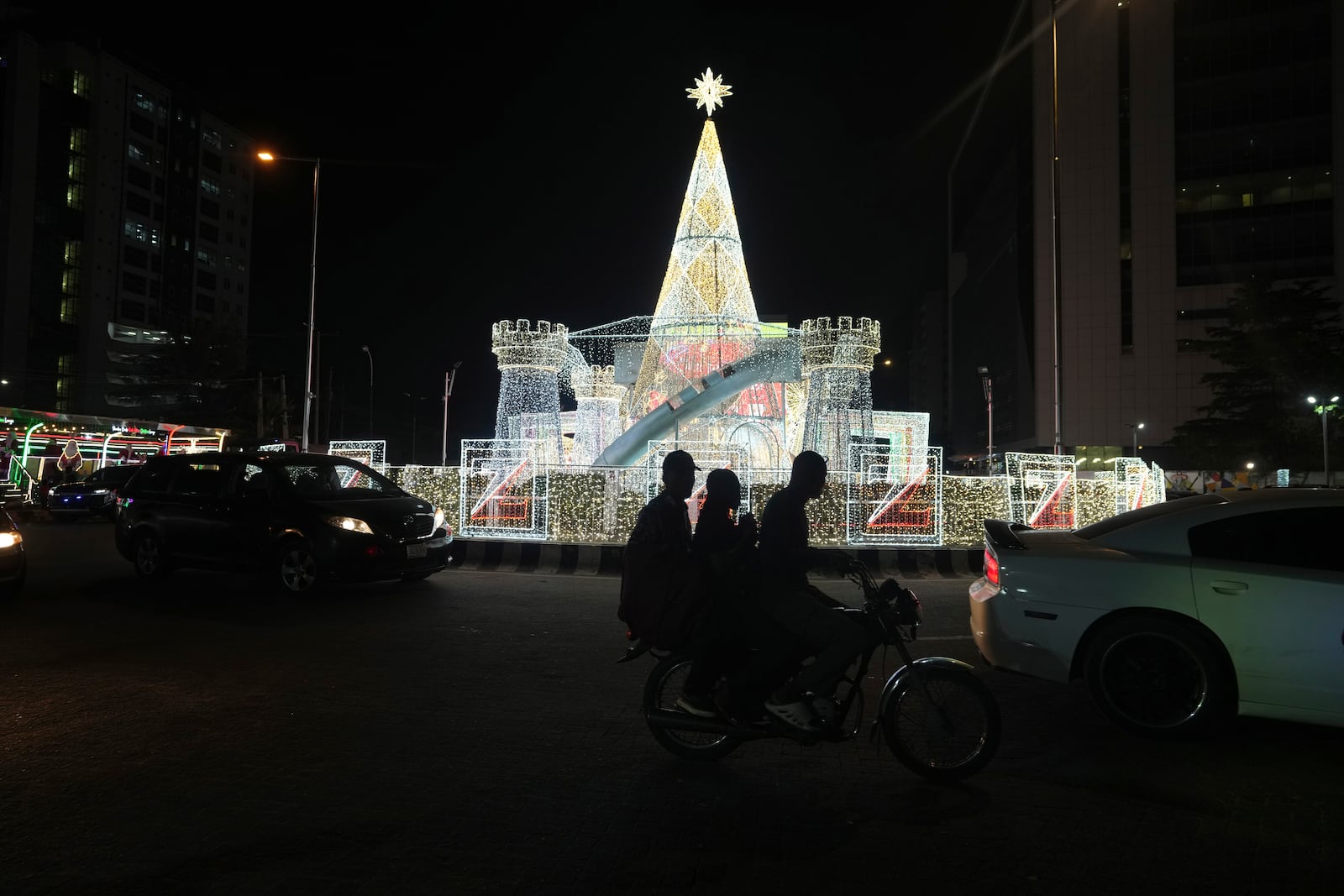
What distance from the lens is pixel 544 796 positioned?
425 cm

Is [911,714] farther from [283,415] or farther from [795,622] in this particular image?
[283,415]

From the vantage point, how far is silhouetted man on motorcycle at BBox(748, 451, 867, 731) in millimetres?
4422

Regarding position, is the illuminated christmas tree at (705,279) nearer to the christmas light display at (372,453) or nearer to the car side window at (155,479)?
the christmas light display at (372,453)

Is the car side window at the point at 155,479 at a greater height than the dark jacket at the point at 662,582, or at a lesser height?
greater

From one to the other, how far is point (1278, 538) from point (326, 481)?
10.4 m

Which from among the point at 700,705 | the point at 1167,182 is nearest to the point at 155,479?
the point at 700,705

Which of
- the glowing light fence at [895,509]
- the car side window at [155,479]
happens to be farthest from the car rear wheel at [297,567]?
the glowing light fence at [895,509]

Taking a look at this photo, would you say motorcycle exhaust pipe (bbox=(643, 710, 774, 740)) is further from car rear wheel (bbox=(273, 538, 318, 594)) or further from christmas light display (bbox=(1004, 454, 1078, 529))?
christmas light display (bbox=(1004, 454, 1078, 529))

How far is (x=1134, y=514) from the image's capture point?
5.88 meters

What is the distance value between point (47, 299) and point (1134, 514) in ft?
239

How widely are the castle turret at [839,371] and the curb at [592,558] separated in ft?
24.8

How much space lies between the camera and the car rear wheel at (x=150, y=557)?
11.5 metres

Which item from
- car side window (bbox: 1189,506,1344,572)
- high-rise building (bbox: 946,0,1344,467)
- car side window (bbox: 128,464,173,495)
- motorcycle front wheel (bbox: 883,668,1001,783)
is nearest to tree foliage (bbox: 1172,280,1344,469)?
high-rise building (bbox: 946,0,1344,467)

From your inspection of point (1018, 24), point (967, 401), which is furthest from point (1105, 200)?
point (967, 401)
